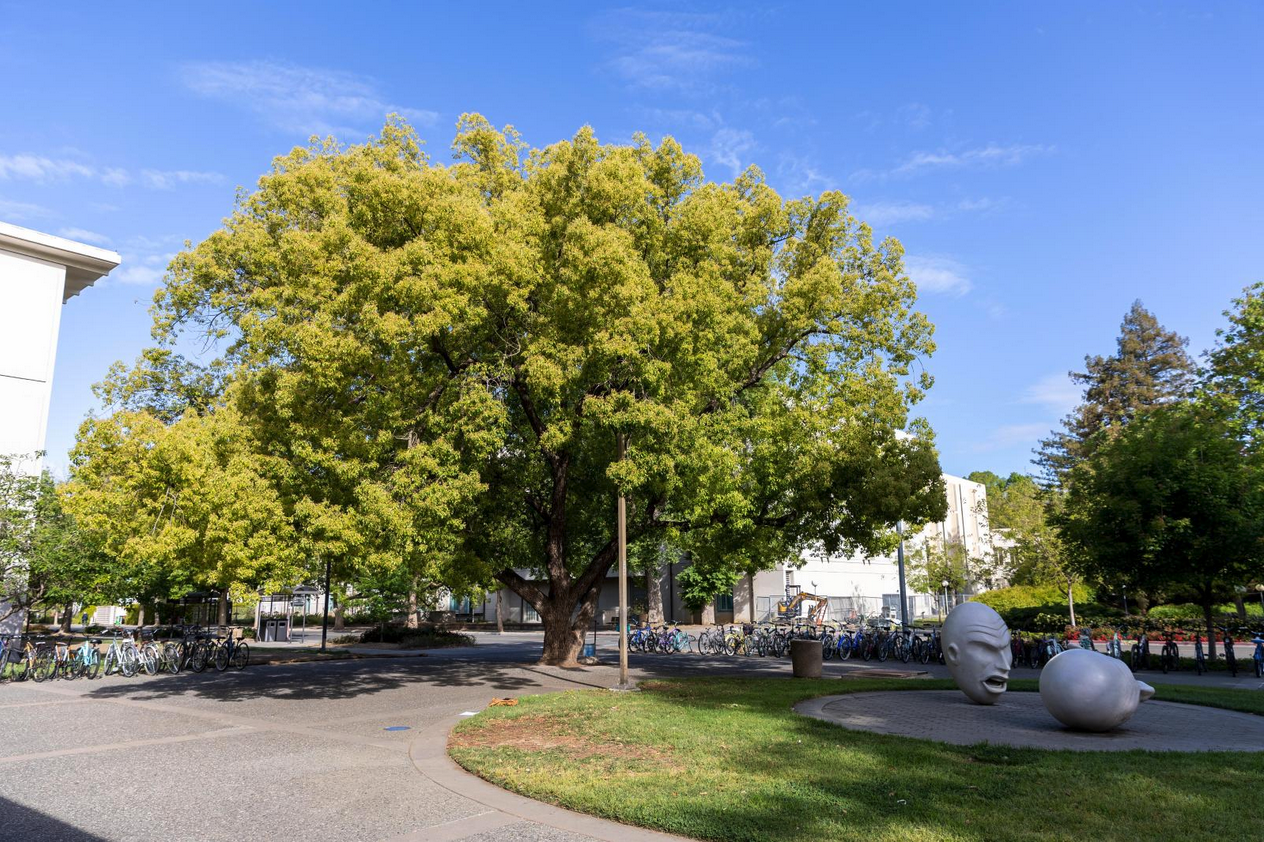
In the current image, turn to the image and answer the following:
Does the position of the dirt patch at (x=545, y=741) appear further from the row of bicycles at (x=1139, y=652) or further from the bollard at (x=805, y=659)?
the row of bicycles at (x=1139, y=652)

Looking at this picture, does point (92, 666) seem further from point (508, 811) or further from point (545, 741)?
point (508, 811)

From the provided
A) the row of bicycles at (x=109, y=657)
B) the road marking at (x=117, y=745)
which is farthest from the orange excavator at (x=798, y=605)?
the road marking at (x=117, y=745)

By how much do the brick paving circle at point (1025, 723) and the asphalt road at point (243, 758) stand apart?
5995 millimetres

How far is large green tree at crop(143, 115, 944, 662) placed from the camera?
14078 millimetres

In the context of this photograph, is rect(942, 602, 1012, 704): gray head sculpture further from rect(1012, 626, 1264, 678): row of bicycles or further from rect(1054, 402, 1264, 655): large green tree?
rect(1054, 402, 1264, 655): large green tree

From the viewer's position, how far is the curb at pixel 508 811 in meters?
6.01

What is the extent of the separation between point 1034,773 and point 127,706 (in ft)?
47.8

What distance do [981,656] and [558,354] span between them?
935cm

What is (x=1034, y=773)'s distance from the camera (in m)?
7.60

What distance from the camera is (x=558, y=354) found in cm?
1531


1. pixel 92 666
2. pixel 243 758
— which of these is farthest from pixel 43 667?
pixel 243 758

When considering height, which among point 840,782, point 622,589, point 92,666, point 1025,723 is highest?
point 622,589

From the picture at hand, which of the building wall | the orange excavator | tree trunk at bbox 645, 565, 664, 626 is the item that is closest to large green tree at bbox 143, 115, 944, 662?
the building wall

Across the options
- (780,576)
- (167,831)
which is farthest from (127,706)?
(780,576)
